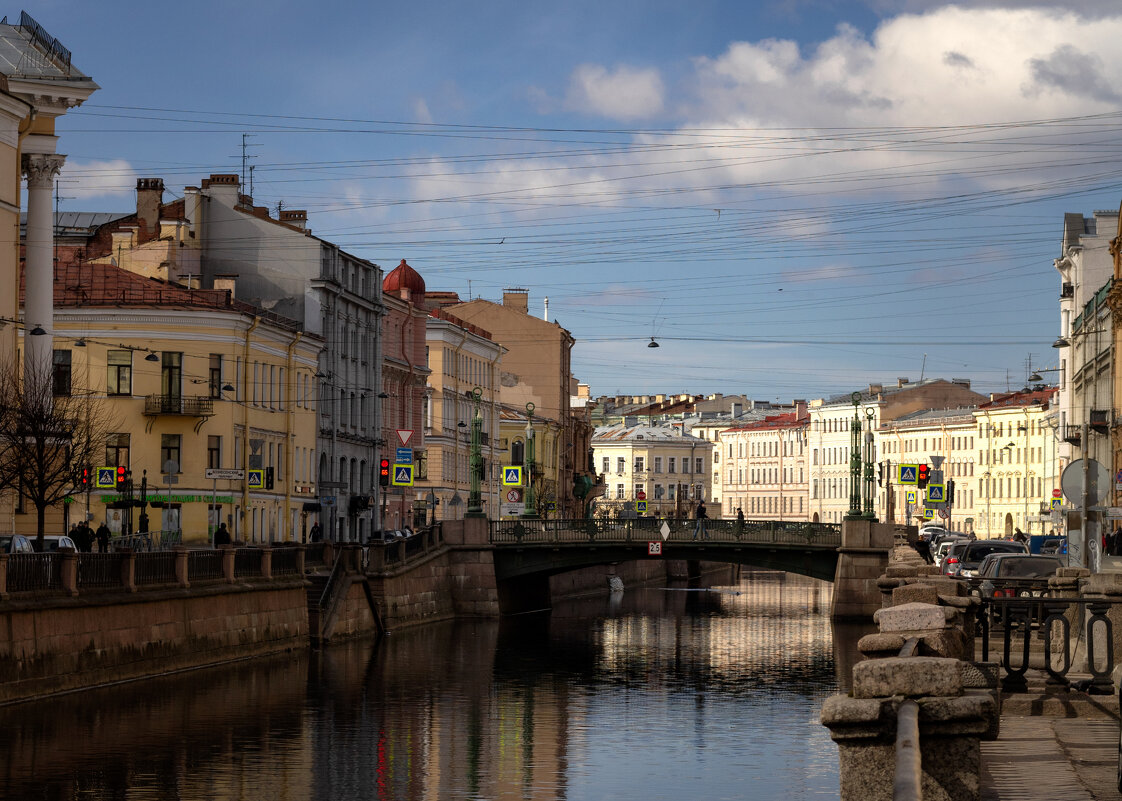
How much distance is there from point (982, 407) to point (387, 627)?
11602 centimetres

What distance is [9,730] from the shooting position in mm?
27578

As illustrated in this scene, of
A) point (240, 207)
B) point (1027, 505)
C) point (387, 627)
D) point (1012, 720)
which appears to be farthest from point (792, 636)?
point (1027, 505)

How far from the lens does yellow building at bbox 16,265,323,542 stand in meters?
64.5

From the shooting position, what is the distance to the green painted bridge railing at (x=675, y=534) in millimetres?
66062

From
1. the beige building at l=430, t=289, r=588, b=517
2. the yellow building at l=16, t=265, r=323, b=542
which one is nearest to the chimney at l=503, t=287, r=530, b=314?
the beige building at l=430, t=289, r=588, b=517

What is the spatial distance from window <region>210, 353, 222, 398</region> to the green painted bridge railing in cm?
1065

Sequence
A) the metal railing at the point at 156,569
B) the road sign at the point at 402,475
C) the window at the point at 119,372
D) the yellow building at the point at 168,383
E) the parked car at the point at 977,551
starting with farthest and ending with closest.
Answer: the window at the point at 119,372 < the yellow building at the point at 168,383 < the road sign at the point at 402,475 < the parked car at the point at 977,551 < the metal railing at the point at 156,569

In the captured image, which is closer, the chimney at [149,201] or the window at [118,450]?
the window at [118,450]

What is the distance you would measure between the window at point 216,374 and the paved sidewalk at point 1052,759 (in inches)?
1952

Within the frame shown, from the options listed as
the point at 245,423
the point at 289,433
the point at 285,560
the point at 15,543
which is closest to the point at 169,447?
the point at 245,423

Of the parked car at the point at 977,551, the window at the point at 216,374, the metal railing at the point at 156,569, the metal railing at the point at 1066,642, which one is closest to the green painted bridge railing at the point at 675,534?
the window at the point at 216,374

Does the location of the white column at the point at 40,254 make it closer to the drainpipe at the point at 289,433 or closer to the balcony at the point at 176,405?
the balcony at the point at 176,405

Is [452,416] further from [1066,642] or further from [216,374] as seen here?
[1066,642]

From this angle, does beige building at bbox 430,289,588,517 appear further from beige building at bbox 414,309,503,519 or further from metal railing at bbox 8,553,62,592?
metal railing at bbox 8,553,62,592
